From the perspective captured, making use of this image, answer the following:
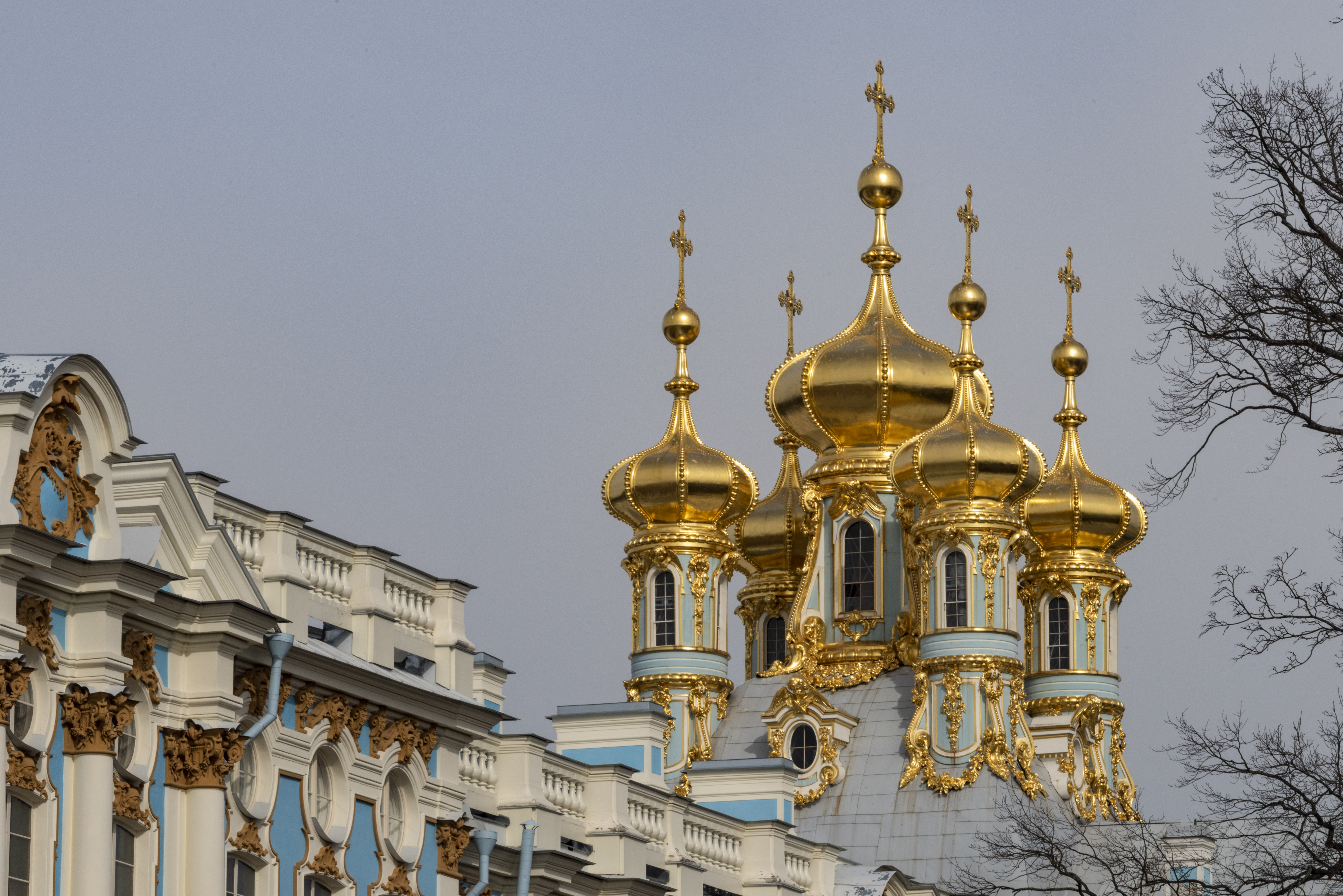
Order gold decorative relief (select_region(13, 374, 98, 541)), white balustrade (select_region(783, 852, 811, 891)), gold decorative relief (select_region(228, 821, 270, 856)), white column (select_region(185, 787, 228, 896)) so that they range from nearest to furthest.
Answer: gold decorative relief (select_region(13, 374, 98, 541)) → white column (select_region(185, 787, 228, 896)) → gold decorative relief (select_region(228, 821, 270, 856)) → white balustrade (select_region(783, 852, 811, 891))

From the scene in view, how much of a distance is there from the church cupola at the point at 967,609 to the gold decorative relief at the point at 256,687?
27.8 m

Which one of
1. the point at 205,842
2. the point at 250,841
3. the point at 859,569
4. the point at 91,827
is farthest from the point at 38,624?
the point at 859,569

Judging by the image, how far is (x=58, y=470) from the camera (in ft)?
72.7

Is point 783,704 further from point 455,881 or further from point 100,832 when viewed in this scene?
point 100,832

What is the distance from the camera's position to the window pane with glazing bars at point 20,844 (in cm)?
2111

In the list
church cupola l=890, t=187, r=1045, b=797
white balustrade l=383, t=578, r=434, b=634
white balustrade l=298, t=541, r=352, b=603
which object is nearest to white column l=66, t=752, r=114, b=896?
white balustrade l=298, t=541, r=352, b=603

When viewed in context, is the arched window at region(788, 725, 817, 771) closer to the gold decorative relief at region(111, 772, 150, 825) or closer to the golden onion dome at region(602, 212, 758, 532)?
the golden onion dome at region(602, 212, 758, 532)

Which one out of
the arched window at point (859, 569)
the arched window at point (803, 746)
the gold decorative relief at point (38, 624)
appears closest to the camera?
the gold decorative relief at point (38, 624)

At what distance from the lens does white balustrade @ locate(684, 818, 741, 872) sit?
33.9 m

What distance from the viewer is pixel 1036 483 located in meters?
55.6

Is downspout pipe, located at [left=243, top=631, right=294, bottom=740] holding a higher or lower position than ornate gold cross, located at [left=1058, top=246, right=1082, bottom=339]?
lower

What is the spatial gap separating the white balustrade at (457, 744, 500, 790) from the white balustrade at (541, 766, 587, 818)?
67 cm

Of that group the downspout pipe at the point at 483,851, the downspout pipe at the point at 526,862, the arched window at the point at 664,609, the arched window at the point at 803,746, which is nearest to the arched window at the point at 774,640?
the arched window at the point at 664,609

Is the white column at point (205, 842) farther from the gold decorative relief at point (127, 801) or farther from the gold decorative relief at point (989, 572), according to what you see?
the gold decorative relief at point (989, 572)
